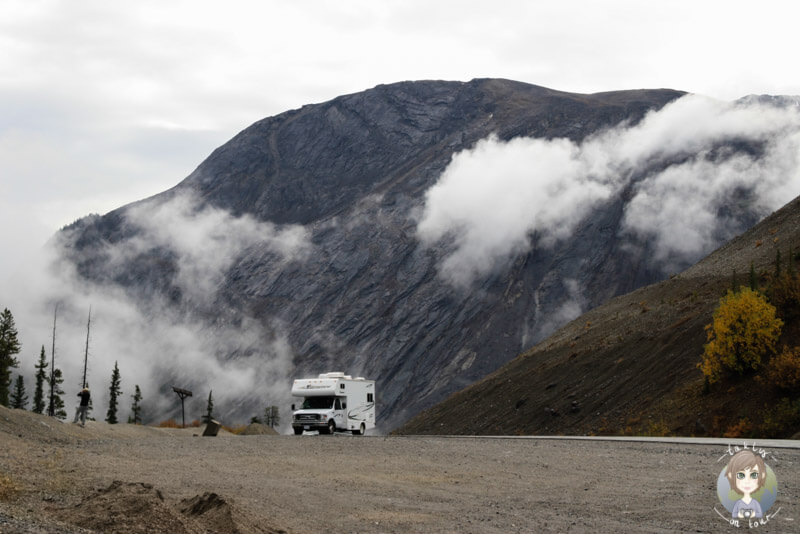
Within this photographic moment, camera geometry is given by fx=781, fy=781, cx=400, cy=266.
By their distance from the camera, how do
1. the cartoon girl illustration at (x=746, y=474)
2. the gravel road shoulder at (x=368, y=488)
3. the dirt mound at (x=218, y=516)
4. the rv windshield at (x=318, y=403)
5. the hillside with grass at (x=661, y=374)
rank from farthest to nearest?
the rv windshield at (x=318, y=403)
the hillside with grass at (x=661, y=374)
the gravel road shoulder at (x=368, y=488)
the dirt mound at (x=218, y=516)
the cartoon girl illustration at (x=746, y=474)

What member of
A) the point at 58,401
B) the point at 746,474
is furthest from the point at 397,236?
the point at 746,474

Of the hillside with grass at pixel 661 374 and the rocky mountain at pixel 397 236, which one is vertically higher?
the rocky mountain at pixel 397 236

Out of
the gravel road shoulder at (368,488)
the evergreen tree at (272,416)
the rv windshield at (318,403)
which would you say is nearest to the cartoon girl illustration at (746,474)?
the gravel road shoulder at (368,488)

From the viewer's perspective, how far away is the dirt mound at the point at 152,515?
10.1 meters

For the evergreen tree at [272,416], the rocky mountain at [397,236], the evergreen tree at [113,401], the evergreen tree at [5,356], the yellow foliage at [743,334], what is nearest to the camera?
the yellow foliage at [743,334]

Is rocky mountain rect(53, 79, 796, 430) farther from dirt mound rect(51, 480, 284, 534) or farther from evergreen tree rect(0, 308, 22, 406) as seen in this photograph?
dirt mound rect(51, 480, 284, 534)

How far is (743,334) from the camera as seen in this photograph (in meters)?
36.4

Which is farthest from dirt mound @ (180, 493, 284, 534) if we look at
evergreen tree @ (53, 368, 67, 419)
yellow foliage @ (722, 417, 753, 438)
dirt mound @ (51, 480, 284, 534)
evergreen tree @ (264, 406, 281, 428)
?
evergreen tree @ (264, 406, 281, 428)

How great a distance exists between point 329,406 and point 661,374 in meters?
18.5

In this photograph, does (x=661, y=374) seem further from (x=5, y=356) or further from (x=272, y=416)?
(x=272, y=416)

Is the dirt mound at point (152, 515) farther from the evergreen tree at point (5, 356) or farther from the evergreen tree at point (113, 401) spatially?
the evergreen tree at point (113, 401)

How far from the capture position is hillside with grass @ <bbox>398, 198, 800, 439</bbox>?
34375 mm

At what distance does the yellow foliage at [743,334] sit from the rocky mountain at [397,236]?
64116 mm

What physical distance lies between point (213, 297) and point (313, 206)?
85.0ft
